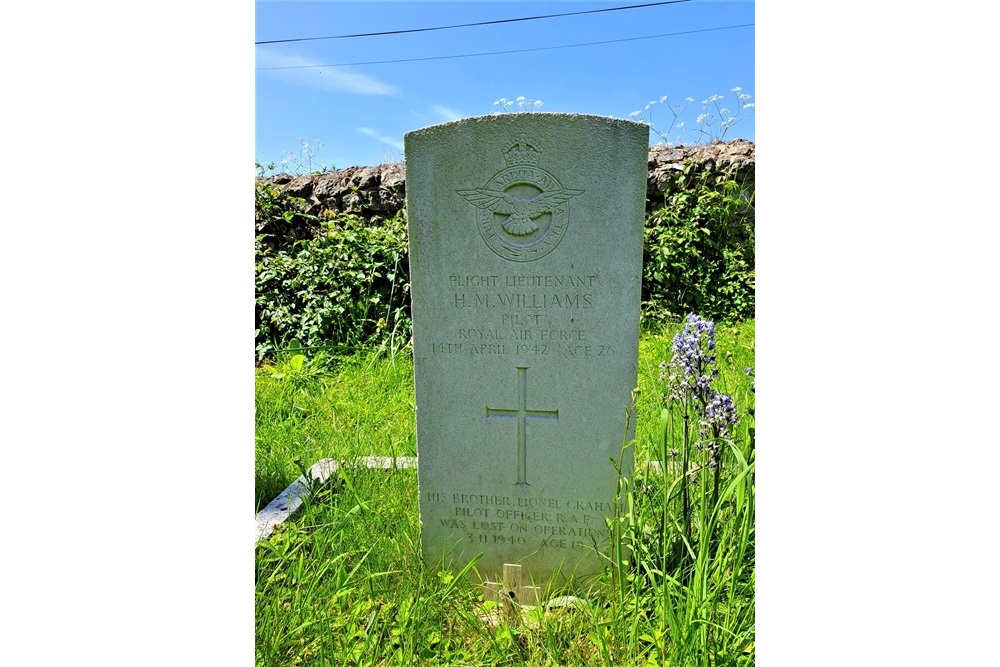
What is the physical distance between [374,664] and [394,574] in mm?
460

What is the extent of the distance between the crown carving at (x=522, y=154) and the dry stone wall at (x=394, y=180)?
161 inches

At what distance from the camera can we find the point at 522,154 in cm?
209

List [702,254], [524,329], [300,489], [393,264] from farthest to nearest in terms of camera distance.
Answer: [702,254] < [393,264] < [300,489] < [524,329]

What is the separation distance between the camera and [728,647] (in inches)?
65.6

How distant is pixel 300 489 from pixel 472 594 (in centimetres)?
102

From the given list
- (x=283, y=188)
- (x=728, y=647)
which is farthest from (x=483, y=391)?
(x=283, y=188)

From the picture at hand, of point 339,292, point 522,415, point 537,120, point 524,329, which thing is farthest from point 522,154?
point 339,292

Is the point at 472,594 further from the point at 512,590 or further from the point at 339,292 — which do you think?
the point at 339,292

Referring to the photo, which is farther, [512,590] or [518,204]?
[512,590]

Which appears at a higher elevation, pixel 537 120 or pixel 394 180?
pixel 394 180

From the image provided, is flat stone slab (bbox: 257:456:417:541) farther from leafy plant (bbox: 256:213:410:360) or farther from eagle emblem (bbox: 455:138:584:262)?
leafy plant (bbox: 256:213:410:360)

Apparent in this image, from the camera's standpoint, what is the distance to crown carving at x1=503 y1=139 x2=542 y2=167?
2082 millimetres

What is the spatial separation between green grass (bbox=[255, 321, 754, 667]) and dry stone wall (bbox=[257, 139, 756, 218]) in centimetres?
382

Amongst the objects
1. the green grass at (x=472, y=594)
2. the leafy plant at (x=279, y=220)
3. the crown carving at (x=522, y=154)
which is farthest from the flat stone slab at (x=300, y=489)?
the leafy plant at (x=279, y=220)
